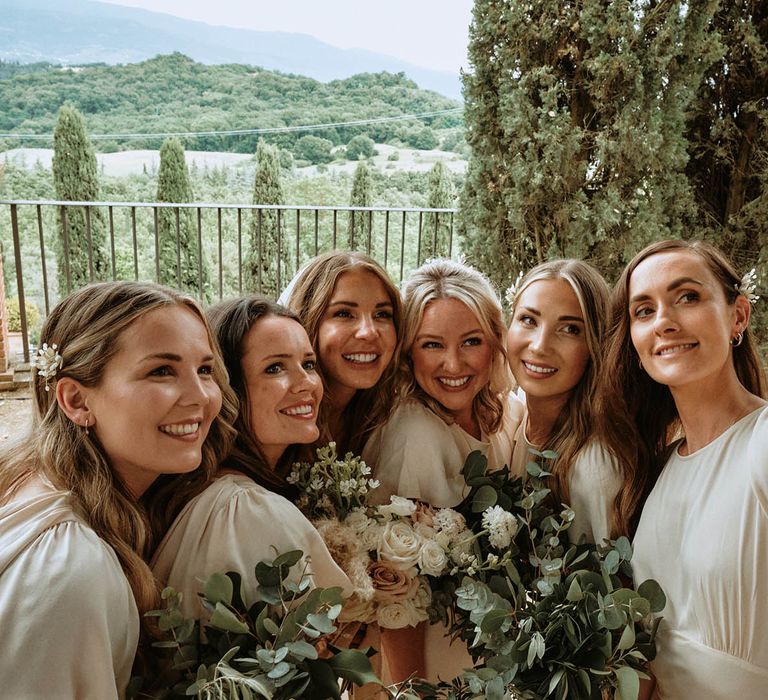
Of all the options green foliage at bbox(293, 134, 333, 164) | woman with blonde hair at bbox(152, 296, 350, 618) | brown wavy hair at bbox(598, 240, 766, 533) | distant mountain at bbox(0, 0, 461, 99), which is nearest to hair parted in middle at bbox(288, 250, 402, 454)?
woman with blonde hair at bbox(152, 296, 350, 618)

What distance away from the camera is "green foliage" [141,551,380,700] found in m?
1.28

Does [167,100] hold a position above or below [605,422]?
above

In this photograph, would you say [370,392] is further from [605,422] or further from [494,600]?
[494,600]

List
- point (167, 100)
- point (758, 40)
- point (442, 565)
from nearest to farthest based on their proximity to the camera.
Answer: point (442, 565) → point (758, 40) → point (167, 100)

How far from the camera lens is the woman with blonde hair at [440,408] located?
215 cm

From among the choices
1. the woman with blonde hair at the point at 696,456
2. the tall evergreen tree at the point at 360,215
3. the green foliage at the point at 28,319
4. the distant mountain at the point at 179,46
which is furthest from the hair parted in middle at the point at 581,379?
the distant mountain at the point at 179,46

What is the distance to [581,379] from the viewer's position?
2250 millimetres

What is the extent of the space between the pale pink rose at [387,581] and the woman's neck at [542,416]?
0.77 meters

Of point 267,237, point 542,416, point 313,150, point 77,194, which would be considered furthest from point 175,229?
point 542,416

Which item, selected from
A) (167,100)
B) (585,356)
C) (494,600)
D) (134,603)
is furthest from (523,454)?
(167,100)

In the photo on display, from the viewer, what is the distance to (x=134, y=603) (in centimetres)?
137

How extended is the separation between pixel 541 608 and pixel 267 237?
22.7 feet

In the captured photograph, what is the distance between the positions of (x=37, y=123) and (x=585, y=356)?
Answer: 11.9 meters

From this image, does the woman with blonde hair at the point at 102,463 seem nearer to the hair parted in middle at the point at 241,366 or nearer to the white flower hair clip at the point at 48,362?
the white flower hair clip at the point at 48,362
